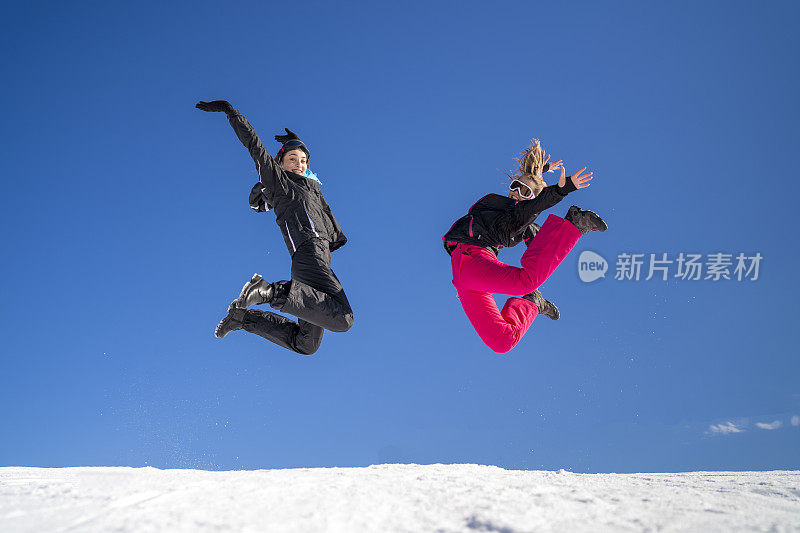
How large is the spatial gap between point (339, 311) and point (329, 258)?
67 cm

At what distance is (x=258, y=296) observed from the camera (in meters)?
4.62

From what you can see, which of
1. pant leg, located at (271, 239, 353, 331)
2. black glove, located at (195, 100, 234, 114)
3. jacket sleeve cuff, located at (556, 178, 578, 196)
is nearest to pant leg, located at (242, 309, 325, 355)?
pant leg, located at (271, 239, 353, 331)

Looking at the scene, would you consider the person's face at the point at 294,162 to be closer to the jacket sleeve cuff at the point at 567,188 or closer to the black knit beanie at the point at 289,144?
the black knit beanie at the point at 289,144

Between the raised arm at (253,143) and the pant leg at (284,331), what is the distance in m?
1.24

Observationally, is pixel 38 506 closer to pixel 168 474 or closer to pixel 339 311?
pixel 168 474

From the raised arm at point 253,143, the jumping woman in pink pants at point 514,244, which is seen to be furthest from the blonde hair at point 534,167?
the raised arm at point 253,143

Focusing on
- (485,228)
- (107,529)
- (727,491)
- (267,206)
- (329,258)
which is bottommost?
(107,529)

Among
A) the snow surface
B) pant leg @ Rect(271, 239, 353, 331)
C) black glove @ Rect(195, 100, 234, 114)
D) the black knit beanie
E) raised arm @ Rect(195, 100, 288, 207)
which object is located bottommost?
the snow surface

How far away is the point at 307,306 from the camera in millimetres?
4742

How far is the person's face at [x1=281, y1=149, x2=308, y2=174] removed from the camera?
5.78m

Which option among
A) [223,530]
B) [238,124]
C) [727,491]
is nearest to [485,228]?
[238,124]

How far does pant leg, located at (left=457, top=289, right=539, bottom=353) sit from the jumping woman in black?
1.44m

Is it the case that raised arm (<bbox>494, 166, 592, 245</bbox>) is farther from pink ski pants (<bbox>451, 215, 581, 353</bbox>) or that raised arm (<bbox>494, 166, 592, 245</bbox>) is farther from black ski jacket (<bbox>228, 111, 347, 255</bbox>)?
black ski jacket (<bbox>228, 111, 347, 255</bbox>)

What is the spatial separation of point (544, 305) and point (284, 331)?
9.44 feet
